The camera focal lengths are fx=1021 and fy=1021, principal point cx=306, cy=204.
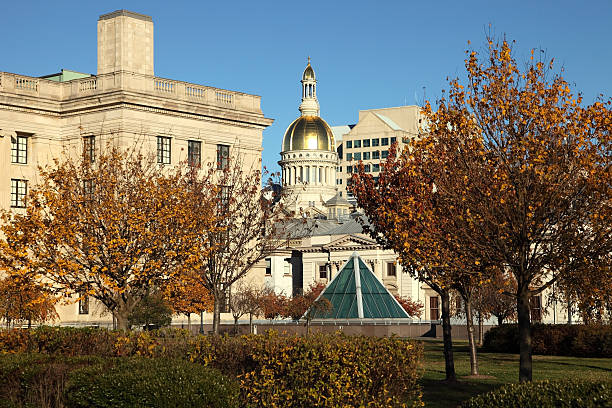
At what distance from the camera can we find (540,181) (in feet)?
73.7

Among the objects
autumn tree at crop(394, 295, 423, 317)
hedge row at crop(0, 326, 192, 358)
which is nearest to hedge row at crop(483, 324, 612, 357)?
hedge row at crop(0, 326, 192, 358)

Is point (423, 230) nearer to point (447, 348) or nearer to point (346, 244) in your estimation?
point (447, 348)

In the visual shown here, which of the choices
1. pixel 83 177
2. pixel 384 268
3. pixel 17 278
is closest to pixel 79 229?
pixel 17 278

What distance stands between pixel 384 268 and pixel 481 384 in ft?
327

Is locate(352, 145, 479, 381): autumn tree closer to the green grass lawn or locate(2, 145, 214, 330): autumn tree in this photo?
the green grass lawn

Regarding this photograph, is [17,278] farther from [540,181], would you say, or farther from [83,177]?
[540,181]

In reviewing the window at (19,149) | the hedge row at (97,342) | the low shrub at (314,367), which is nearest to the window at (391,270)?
the window at (19,149)

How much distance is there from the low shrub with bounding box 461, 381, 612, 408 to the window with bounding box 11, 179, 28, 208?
1988 inches

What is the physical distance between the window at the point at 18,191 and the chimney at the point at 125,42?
8.48m

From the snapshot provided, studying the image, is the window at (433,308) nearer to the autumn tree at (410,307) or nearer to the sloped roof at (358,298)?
the autumn tree at (410,307)

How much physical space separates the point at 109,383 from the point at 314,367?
3927mm

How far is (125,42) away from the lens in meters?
62.8

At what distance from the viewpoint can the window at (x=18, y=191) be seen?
61.7 meters

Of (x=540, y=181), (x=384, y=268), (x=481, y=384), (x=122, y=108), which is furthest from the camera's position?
(x=384, y=268)
